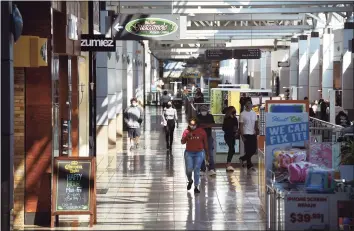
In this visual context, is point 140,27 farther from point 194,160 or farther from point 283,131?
point 283,131

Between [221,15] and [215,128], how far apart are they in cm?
1903

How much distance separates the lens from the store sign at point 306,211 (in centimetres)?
1243

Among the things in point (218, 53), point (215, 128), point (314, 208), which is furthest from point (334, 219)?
point (218, 53)

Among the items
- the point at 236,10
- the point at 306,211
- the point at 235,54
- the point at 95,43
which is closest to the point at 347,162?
the point at 306,211

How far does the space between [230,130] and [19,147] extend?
25.7ft

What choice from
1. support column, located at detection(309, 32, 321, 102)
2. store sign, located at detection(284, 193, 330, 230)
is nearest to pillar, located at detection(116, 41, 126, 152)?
support column, located at detection(309, 32, 321, 102)

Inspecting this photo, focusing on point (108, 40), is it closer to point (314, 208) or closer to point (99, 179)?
point (99, 179)

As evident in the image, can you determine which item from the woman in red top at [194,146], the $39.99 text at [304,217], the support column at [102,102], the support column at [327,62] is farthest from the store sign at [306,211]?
the support column at [327,62]

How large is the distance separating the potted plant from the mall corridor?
170 cm

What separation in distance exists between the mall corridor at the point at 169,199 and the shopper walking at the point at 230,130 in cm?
42

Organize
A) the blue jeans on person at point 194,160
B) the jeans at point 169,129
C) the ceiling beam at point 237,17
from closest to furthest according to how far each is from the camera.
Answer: the blue jeans on person at point 194,160, the jeans at point 169,129, the ceiling beam at point 237,17

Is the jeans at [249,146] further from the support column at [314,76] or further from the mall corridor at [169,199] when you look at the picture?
the support column at [314,76]

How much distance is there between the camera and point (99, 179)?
66.0 ft

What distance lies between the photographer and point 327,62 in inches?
1748
